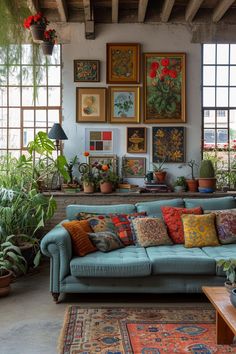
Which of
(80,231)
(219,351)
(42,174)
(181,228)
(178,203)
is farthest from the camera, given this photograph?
(42,174)

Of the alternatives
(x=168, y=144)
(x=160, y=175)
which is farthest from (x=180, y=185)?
(x=168, y=144)

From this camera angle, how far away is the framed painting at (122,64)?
6.12m

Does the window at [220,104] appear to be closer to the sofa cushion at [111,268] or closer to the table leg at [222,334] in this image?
the sofa cushion at [111,268]

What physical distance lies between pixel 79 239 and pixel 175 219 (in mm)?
1176

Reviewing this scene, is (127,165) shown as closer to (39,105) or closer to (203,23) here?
(39,105)

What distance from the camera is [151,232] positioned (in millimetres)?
4707

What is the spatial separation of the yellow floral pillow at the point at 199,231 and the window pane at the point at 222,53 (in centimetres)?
261

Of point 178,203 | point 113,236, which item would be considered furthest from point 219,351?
point 178,203

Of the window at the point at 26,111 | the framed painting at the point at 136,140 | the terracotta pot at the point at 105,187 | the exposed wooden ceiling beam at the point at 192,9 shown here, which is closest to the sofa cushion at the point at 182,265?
the terracotta pot at the point at 105,187

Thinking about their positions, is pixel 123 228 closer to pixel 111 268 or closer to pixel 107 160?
pixel 111 268

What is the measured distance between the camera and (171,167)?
6250 millimetres

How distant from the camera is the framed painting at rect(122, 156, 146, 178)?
623 cm

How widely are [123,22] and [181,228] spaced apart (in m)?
3.12

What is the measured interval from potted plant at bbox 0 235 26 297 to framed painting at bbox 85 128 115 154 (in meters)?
1.80
